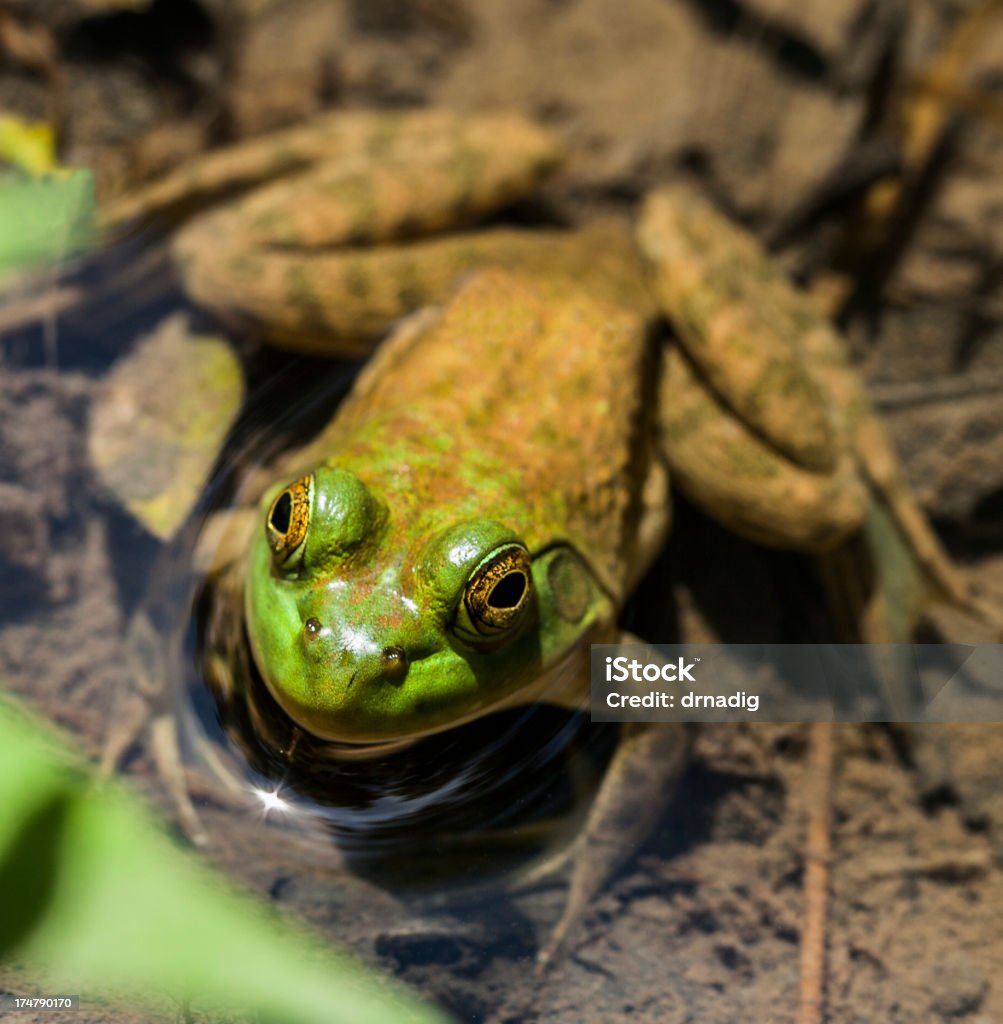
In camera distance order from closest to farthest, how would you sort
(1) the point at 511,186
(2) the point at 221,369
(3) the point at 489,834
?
(3) the point at 489,834 → (2) the point at 221,369 → (1) the point at 511,186

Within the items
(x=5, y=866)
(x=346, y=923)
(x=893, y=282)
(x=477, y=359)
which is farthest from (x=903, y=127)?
(x=5, y=866)

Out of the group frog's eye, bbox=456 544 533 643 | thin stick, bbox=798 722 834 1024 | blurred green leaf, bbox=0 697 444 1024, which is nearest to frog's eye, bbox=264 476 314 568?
frog's eye, bbox=456 544 533 643

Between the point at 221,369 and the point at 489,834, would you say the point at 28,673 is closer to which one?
the point at 221,369

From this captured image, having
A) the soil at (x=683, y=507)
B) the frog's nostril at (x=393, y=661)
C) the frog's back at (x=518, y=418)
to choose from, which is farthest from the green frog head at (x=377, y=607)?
the soil at (x=683, y=507)

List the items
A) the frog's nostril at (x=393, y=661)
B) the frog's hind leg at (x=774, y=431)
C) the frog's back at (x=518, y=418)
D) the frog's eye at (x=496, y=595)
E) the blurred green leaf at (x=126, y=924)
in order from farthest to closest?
the frog's hind leg at (x=774, y=431)
the frog's back at (x=518, y=418)
the frog's eye at (x=496, y=595)
the frog's nostril at (x=393, y=661)
the blurred green leaf at (x=126, y=924)

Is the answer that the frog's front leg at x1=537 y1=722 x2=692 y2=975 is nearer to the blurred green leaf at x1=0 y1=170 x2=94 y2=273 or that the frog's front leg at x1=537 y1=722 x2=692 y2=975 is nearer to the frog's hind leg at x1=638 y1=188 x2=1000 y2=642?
→ the frog's hind leg at x1=638 y1=188 x2=1000 y2=642

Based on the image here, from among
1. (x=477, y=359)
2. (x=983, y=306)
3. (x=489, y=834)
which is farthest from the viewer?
(x=983, y=306)

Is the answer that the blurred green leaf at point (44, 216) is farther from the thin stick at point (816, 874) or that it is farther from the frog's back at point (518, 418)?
the thin stick at point (816, 874)
